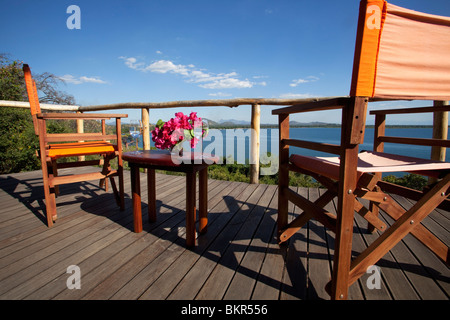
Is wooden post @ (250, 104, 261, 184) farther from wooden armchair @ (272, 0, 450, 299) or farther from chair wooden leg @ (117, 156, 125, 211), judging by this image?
wooden armchair @ (272, 0, 450, 299)

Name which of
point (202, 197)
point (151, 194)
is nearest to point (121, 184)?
point (151, 194)

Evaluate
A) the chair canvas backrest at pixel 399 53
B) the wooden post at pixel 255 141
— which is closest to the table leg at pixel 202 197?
the chair canvas backrest at pixel 399 53

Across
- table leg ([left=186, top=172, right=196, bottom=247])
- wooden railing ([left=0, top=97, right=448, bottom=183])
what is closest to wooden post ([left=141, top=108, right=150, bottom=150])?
wooden railing ([left=0, top=97, right=448, bottom=183])

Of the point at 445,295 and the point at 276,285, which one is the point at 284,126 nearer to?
the point at 276,285

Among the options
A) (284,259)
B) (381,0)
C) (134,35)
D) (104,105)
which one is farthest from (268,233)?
(134,35)

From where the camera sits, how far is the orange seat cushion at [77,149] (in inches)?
80.0

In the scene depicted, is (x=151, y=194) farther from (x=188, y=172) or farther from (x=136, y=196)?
(x=188, y=172)

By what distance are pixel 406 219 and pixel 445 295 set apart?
19.5 inches

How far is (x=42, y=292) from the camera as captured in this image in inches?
44.6

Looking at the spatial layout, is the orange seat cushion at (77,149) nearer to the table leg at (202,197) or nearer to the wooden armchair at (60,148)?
the wooden armchair at (60,148)

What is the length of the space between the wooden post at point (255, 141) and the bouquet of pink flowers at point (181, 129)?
162 centimetres

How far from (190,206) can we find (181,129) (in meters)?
0.52

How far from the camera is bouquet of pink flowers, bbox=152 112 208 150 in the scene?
153 centimetres

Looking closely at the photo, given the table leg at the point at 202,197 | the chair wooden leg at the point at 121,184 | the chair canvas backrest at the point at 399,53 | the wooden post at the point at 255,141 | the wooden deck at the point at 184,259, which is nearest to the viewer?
the chair canvas backrest at the point at 399,53
